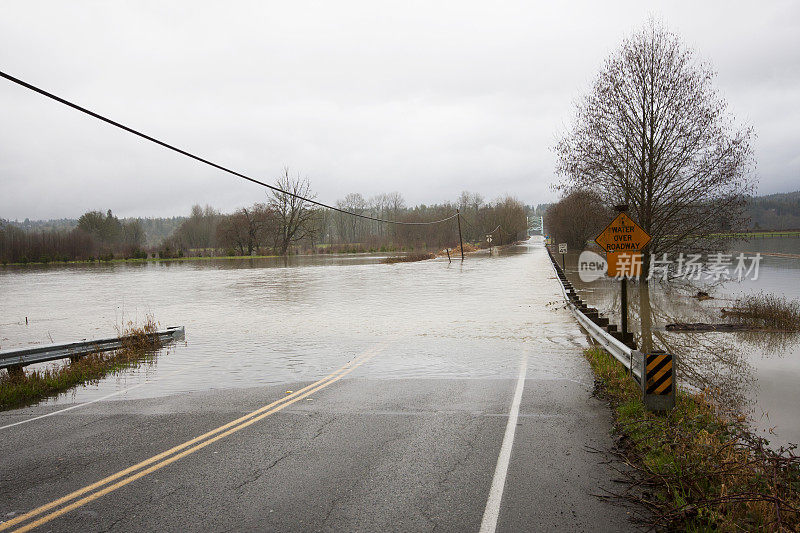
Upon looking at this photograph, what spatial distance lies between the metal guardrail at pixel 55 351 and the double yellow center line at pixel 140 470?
224 inches

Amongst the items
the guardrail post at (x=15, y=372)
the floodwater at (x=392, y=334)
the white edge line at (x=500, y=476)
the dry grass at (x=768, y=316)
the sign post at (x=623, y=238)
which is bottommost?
the dry grass at (x=768, y=316)

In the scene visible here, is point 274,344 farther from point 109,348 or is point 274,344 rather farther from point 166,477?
point 166,477

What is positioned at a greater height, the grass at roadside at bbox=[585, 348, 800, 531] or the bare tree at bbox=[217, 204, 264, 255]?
the bare tree at bbox=[217, 204, 264, 255]

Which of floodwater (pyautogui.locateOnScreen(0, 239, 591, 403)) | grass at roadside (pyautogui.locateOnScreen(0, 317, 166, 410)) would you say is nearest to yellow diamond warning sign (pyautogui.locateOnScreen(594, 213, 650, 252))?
floodwater (pyautogui.locateOnScreen(0, 239, 591, 403))

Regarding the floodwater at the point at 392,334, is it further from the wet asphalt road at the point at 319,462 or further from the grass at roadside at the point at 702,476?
the grass at roadside at the point at 702,476

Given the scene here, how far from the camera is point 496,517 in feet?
14.6

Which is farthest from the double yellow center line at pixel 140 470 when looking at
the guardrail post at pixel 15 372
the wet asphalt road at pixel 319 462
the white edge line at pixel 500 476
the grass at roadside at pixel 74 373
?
the guardrail post at pixel 15 372

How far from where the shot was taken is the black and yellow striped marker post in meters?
6.79

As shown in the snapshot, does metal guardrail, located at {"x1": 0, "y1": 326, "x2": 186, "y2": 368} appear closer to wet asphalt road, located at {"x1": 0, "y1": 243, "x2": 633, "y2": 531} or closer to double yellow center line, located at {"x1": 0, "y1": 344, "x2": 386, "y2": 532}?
wet asphalt road, located at {"x1": 0, "y1": 243, "x2": 633, "y2": 531}

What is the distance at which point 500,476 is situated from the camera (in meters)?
5.30

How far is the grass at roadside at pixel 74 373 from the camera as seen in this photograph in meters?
9.12

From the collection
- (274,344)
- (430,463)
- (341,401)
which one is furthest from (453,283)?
(430,463)

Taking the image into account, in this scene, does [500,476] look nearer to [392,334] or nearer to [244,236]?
[392,334]

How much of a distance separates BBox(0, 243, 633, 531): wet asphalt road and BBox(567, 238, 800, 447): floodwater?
3.74m
